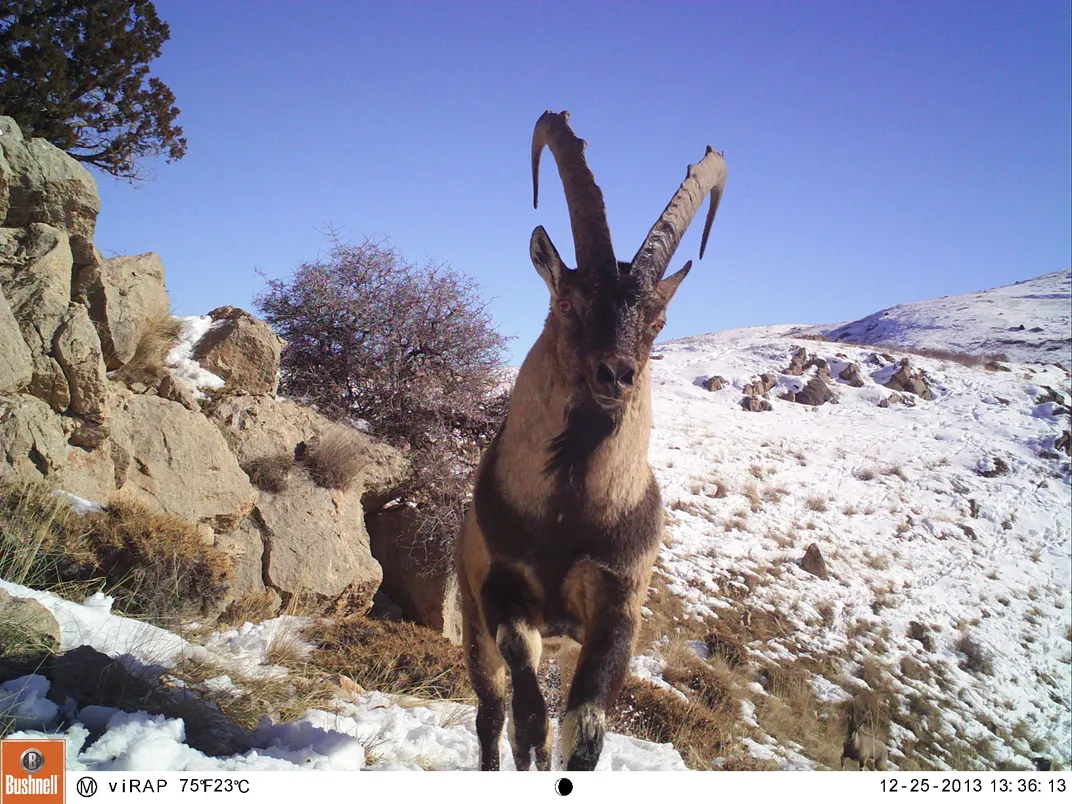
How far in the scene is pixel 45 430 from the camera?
15.6ft

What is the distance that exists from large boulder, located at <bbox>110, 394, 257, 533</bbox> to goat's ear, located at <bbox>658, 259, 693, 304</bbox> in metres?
4.50

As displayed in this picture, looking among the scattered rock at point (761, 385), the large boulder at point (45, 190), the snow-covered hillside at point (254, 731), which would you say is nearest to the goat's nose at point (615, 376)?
the snow-covered hillside at point (254, 731)

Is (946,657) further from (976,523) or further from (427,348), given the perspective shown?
(427,348)

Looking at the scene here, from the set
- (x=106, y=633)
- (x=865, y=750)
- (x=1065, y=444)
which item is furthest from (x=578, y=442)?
(x=1065, y=444)

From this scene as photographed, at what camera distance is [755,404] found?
20.3 metres

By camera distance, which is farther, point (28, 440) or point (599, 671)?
point (28, 440)

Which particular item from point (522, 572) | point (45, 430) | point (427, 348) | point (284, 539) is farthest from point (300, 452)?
point (522, 572)

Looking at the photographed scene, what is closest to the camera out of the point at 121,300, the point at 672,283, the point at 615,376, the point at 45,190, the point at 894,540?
the point at 615,376

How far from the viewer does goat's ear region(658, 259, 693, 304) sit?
2.99 metres

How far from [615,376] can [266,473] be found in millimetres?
5129

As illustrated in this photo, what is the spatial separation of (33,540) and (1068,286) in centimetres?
6883

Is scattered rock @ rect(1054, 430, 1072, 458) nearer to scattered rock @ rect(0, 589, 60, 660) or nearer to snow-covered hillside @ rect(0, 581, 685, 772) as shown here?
snow-covered hillside @ rect(0, 581, 685, 772)

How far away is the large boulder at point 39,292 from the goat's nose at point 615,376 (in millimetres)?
4455

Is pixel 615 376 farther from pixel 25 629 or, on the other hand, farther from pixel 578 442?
pixel 25 629
